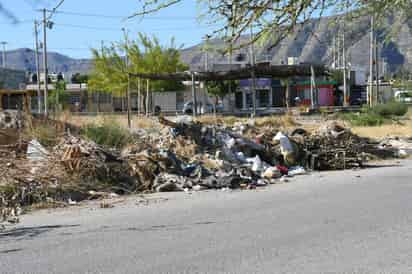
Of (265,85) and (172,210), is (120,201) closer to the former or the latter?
(172,210)

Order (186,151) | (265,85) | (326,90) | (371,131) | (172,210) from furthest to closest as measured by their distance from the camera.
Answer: (265,85) < (326,90) < (371,131) < (186,151) < (172,210)

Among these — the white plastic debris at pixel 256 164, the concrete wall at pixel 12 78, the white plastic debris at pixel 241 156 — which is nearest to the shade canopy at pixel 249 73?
the white plastic debris at pixel 241 156

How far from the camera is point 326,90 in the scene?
7475 centimetres

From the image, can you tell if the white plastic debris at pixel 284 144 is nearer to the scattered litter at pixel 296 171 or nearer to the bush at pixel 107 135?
the scattered litter at pixel 296 171

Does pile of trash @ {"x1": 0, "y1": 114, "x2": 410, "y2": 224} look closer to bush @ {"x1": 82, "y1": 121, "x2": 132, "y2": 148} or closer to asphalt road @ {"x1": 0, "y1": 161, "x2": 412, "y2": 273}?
bush @ {"x1": 82, "y1": 121, "x2": 132, "y2": 148}

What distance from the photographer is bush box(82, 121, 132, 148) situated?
15.4 metres

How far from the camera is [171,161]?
46.5 ft

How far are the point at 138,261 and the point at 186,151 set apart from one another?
9467 millimetres

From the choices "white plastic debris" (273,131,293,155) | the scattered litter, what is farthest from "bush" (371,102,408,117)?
the scattered litter

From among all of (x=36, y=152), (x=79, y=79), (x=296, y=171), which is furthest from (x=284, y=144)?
(x=79, y=79)

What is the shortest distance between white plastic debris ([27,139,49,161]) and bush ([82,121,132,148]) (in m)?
1.73

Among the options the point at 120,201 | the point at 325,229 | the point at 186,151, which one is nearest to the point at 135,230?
the point at 325,229

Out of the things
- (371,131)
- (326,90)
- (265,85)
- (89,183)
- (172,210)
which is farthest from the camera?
(265,85)

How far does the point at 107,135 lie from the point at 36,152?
101 inches
